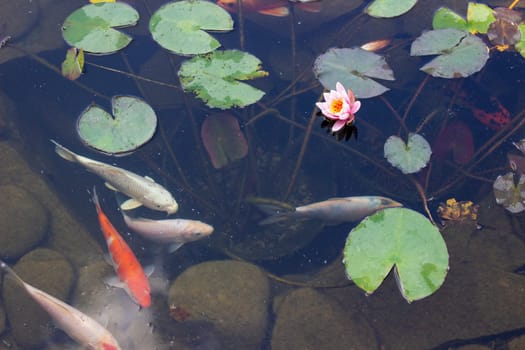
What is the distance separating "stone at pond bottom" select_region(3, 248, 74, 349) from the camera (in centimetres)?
267

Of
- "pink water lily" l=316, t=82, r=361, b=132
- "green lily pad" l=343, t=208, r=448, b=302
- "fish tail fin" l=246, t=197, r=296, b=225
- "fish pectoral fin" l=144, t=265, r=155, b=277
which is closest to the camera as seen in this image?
"green lily pad" l=343, t=208, r=448, b=302

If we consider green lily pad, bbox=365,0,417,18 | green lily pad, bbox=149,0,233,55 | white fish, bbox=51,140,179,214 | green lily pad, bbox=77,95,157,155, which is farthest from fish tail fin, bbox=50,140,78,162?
green lily pad, bbox=365,0,417,18

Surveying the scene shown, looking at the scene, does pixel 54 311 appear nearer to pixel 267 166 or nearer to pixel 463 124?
pixel 267 166

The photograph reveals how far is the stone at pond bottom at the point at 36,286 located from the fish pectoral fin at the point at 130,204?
0.51m

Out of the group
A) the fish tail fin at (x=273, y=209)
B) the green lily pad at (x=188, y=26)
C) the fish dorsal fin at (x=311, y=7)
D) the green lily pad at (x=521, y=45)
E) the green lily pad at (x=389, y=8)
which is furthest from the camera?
the fish dorsal fin at (x=311, y=7)

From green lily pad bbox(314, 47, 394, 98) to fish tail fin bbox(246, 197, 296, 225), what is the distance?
2.87 ft

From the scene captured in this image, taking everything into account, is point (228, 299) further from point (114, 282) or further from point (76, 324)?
point (76, 324)

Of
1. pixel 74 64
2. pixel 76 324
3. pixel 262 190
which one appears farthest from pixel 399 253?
pixel 74 64

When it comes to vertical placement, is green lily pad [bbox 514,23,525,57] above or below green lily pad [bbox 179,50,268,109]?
below

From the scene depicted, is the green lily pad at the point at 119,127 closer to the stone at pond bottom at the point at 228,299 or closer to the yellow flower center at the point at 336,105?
the stone at pond bottom at the point at 228,299

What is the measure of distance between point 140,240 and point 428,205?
6.83 feet

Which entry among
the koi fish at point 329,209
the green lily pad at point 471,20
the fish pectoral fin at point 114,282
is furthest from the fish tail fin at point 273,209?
the green lily pad at point 471,20

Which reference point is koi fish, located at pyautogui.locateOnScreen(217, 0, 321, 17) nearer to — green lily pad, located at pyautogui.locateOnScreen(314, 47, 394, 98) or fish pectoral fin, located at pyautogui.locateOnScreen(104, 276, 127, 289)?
green lily pad, located at pyautogui.locateOnScreen(314, 47, 394, 98)

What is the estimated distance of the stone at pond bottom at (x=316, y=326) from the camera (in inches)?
101
